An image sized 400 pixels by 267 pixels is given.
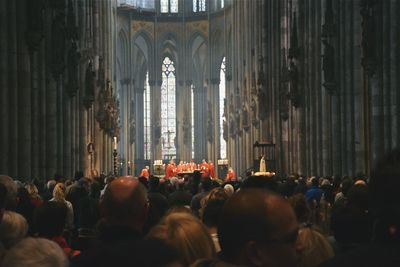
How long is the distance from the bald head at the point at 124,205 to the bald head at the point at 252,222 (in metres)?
2.42

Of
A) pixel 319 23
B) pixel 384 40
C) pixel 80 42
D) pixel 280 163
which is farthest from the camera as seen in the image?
pixel 280 163

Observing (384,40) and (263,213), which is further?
(384,40)

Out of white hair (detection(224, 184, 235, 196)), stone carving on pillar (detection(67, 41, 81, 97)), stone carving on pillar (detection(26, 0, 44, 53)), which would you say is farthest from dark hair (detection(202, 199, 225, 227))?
stone carving on pillar (detection(67, 41, 81, 97))

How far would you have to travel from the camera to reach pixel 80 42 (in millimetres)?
42188

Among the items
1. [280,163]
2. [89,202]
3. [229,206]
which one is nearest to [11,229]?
[229,206]

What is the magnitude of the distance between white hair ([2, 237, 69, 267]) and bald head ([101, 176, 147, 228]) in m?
1.64

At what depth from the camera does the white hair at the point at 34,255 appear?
4.02 meters

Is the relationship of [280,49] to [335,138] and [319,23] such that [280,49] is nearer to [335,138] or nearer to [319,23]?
[319,23]

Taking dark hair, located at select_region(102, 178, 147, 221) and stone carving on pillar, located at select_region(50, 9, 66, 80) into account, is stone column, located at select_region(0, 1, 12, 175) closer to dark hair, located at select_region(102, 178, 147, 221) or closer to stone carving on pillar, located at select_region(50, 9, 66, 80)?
stone carving on pillar, located at select_region(50, 9, 66, 80)

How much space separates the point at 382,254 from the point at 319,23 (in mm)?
34141

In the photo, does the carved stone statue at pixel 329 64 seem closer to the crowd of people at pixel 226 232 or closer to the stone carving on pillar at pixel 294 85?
the stone carving on pillar at pixel 294 85

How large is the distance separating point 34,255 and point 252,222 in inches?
47.8

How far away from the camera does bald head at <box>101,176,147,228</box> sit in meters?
6.00

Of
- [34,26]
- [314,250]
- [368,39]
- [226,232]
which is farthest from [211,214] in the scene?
[368,39]
